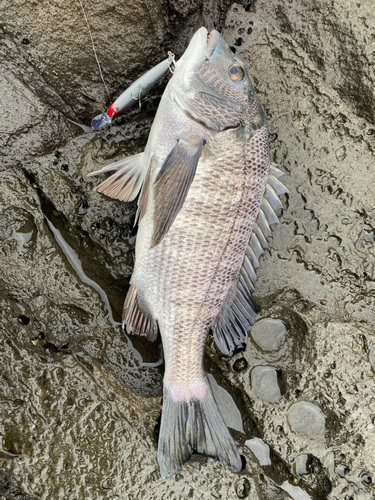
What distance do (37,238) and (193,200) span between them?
44.4 inches

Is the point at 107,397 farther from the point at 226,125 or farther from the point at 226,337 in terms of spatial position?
the point at 226,125

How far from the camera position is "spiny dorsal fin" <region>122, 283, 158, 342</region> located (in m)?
2.51

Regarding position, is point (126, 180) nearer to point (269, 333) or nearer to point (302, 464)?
point (269, 333)

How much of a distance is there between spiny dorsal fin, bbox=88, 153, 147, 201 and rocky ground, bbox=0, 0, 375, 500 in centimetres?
24

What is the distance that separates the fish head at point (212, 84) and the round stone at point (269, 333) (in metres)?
1.37

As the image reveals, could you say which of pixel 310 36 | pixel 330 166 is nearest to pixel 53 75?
pixel 310 36

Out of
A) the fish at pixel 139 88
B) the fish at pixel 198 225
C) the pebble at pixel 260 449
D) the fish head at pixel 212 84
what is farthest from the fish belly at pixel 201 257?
the fish at pixel 139 88

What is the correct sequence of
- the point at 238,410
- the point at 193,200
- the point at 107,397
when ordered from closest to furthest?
the point at 193,200, the point at 107,397, the point at 238,410

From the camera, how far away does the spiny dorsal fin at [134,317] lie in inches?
98.9

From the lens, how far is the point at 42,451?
2287 millimetres

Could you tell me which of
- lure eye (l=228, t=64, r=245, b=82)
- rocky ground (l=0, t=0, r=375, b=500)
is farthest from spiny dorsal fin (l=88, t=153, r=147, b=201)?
lure eye (l=228, t=64, r=245, b=82)

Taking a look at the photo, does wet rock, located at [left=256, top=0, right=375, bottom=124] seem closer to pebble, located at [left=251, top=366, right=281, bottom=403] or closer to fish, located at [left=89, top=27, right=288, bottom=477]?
fish, located at [left=89, top=27, right=288, bottom=477]

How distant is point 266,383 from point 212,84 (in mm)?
2025

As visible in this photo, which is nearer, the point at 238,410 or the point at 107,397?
the point at 107,397
